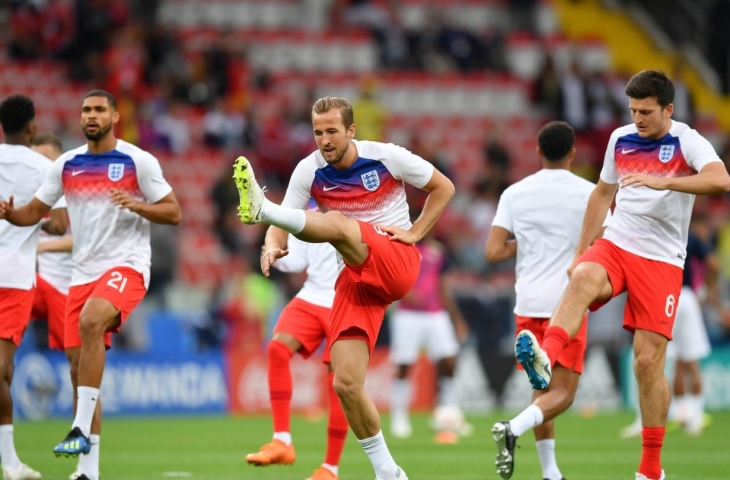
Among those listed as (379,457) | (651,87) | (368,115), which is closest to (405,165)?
(651,87)

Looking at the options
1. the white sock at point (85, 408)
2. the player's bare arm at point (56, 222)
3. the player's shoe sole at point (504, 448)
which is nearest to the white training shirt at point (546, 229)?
the player's shoe sole at point (504, 448)

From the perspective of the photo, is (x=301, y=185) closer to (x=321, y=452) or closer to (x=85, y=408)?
(x=85, y=408)

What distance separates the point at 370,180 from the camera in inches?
377

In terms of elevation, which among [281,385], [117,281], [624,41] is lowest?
[281,385]

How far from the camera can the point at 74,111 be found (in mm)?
24453

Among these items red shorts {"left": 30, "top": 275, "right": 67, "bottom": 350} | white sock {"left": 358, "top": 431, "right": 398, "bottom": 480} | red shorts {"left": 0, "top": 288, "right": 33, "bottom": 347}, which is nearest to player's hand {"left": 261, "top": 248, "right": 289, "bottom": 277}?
white sock {"left": 358, "top": 431, "right": 398, "bottom": 480}

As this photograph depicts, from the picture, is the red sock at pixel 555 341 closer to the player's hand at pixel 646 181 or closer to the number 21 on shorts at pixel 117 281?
the player's hand at pixel 646 181

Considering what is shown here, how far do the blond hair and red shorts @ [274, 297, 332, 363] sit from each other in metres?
2.92

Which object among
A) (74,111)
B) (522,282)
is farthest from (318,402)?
(522,282)

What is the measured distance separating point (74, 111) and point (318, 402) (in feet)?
24.6

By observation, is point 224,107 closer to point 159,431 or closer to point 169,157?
point 169,157

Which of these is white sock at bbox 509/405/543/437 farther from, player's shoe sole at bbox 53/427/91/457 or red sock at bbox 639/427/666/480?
player's shoe sole at bbox 53/427/91/457

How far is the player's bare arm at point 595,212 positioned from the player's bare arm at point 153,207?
3.23 m

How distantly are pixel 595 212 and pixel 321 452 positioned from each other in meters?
5.85
